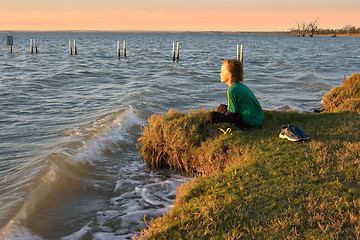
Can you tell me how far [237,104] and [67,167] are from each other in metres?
4.26

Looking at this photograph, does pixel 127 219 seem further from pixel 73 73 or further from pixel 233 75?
pixel 73 73

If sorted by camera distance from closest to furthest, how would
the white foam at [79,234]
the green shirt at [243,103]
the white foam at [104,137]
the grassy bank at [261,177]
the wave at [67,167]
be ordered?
the grassy bank at [261,177]
the white foam at [79,234]
the wave at [67,167]
the green shirt at [243,103]
the white foam at [104,137]

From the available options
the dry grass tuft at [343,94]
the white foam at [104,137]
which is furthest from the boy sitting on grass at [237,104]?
the dry grass tuft at [343,94]

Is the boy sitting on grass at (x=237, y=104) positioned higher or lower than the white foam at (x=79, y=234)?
higher

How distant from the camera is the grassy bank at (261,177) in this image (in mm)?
3699

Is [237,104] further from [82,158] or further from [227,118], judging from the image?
[82,158]

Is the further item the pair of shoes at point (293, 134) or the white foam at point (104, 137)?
the white foam at point (104, 137)

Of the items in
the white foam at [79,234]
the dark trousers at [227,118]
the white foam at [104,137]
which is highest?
the dark trousers at [227,118]

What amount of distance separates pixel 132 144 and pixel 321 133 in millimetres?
5302

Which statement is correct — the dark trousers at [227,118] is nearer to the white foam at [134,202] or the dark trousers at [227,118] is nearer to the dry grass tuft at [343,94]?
the white foam at [134,202]

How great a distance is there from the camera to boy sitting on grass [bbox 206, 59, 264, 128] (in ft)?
22.5

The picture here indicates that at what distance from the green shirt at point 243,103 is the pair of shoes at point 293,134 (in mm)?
737

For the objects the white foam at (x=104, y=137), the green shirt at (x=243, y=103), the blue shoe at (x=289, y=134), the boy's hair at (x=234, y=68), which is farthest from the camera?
the white foam at (x=104, y=137)

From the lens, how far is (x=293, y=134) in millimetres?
6246
